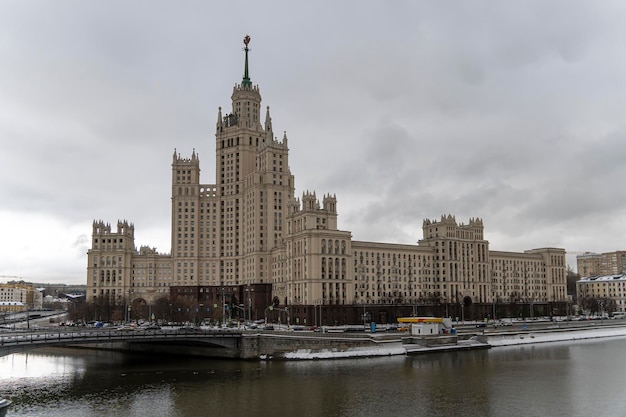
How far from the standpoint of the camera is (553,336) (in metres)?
132

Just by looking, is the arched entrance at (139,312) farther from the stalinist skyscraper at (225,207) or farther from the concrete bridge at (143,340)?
the concrete bridge at (143,340)

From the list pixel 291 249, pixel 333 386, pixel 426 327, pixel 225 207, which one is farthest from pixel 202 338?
pixel 225 207

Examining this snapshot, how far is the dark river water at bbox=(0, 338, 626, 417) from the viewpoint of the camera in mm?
61438

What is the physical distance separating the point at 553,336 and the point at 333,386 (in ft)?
261

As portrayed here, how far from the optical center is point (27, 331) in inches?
4523

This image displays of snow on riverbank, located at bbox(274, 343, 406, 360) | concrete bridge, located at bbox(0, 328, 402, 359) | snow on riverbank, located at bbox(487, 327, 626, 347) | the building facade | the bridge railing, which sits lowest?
snow on riverbank, located at bbox(487, 327, 626, 347)

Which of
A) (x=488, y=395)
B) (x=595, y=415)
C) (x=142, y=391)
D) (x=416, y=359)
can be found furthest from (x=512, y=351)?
(x=142, y=391)

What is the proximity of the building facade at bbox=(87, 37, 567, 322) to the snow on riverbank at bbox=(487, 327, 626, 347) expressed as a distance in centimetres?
3908

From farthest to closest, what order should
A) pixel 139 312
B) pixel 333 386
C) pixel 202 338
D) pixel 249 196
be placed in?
pixel 249 196 < pixel 139 312 < pixel 202 338 < pixel 333 386

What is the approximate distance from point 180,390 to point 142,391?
488 cm

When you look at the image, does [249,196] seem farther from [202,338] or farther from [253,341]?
[202,338]

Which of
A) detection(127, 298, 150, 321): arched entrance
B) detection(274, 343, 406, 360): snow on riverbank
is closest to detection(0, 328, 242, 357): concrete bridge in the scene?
detection(274, 343, 406, 360): snow on riverbank

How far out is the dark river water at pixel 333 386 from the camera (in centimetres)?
6144

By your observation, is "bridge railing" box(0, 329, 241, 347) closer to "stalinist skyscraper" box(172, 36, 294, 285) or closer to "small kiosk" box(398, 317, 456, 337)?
"small kiosk" box(398, 317, 456, 337)
